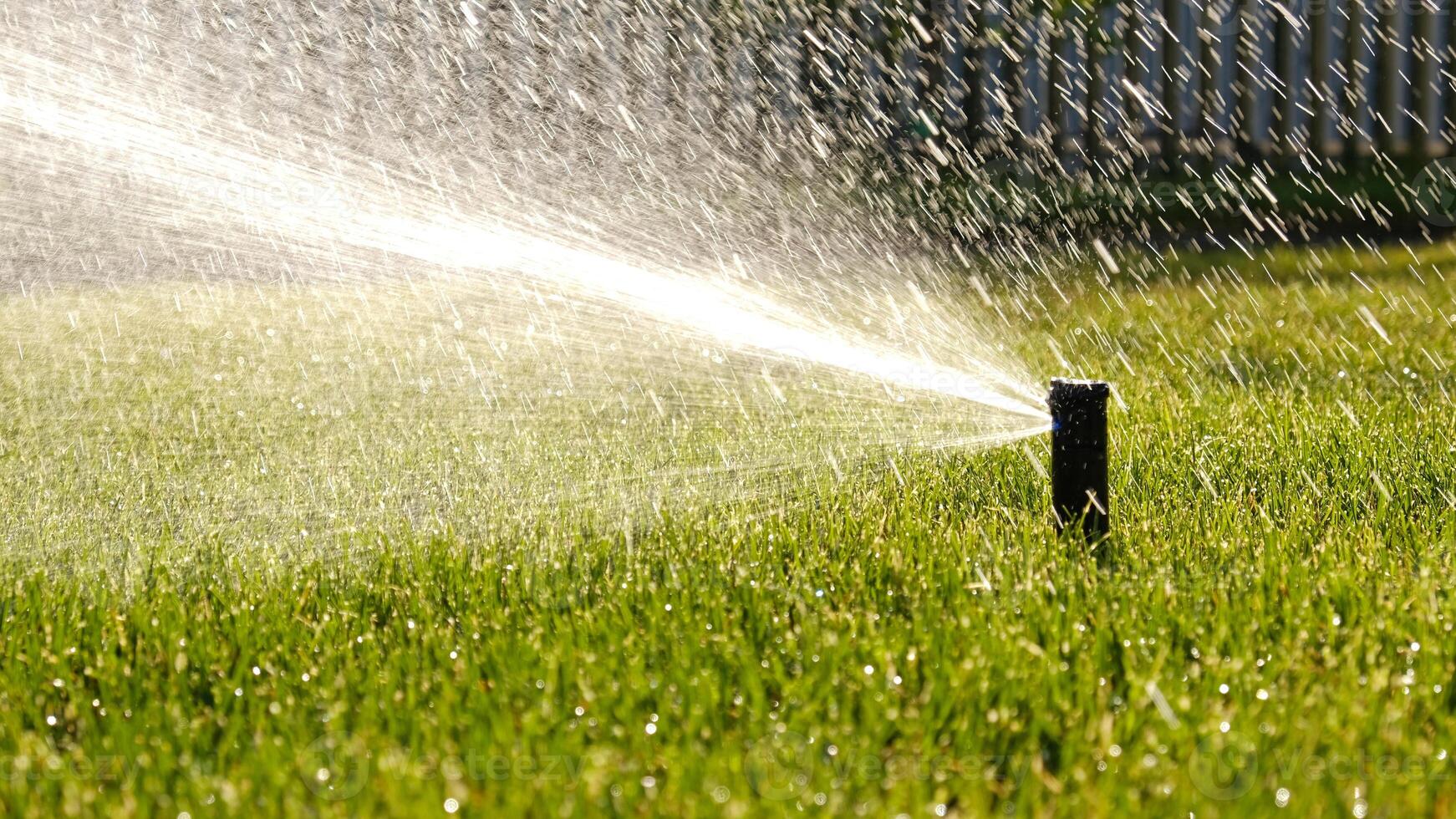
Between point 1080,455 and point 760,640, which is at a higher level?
point 1080,455

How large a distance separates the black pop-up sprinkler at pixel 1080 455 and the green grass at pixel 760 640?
0.06m

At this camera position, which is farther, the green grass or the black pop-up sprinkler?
the black pop-up sprinkler

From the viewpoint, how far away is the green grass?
1.50m

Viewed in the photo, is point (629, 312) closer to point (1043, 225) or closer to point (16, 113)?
point (1043, 225)

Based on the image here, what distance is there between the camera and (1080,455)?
7.27 feet

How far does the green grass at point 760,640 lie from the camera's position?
4.91 ft

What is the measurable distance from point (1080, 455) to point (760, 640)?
0.67m

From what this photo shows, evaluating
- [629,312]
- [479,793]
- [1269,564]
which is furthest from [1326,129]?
[479,793]

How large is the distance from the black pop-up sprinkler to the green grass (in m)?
0.06

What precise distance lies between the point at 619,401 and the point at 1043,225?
5083 mm

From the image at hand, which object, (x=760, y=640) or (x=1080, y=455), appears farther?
(x=1080, y=455)

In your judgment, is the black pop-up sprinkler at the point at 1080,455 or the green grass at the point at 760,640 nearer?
the green grass at the point at 760,640

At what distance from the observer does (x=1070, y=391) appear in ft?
7.04

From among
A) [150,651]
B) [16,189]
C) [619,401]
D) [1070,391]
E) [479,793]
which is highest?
[1070,391]
